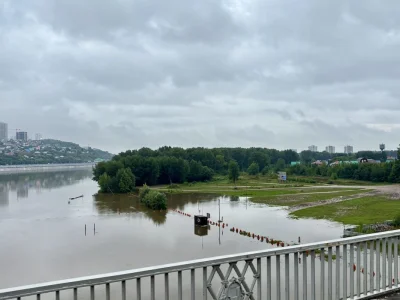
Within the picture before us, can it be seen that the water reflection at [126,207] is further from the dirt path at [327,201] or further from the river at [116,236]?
the dirt path at [327,201]

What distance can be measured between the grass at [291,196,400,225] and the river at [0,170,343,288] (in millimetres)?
2446

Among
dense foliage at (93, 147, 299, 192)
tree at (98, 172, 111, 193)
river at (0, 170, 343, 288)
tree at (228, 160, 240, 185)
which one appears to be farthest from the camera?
tree at (228, 160, 240, 185)

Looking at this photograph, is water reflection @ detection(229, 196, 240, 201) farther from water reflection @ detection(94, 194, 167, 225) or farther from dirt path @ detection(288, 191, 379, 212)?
water reflection @ detection(94, 194, 167, 225)

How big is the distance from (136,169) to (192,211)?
125 feet

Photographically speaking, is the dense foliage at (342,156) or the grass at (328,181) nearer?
the grass at (328,181)

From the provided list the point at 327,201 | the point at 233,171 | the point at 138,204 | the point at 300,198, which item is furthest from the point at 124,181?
the point at 327,201

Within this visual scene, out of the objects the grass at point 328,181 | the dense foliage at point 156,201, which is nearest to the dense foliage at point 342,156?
the grass at point 328,181

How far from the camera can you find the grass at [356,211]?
3572cm

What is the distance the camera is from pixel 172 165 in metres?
88.6

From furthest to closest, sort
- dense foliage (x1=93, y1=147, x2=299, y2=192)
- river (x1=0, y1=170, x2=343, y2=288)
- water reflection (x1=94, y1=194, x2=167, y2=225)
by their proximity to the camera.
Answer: dense foliage (x1=93, y1=147, x2=299, y2=192)
water reflection (x1=94, y1=194, x2=167, y2=225)
river (x1=0, y1=170, x2=343, y2=288)

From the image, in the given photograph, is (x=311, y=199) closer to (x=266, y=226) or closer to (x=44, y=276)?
(x=266, y=226)

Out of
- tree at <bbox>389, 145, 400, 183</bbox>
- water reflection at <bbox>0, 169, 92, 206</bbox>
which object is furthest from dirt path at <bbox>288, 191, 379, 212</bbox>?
water reflection at <bbox>0, 169, 92, 206</bbox>

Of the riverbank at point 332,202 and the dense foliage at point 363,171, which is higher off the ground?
the dense foliage at point 363,171

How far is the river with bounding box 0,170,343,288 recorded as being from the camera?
74.1 feet
